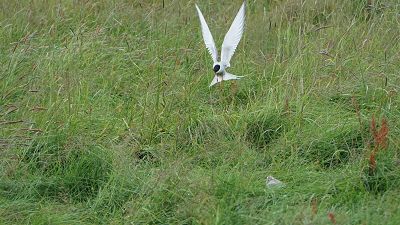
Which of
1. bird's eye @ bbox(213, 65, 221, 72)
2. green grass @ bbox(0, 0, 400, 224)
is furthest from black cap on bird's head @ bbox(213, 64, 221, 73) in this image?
green grass @ bbox(0, 0, 400, 224)

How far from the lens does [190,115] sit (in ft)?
14.0

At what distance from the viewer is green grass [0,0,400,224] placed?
350cm

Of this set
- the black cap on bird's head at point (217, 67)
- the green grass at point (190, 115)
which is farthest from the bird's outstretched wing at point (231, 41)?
the green grass at point (190, 115)

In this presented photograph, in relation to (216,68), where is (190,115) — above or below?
below

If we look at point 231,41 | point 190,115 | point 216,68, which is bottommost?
point 190,115

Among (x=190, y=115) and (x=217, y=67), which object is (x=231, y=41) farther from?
(x=190, y=115)

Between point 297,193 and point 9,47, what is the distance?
253 centimetres

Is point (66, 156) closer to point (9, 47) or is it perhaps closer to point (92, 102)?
point (92, 102)

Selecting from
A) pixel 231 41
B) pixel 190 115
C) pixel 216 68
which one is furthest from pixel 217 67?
pixel 190 115

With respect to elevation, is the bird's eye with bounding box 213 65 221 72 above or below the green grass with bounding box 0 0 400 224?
above

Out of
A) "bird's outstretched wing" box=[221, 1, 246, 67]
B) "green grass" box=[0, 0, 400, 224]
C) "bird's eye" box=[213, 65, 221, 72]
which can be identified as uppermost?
"bird's outstretched wing" box=[221, 1, 246, 67]

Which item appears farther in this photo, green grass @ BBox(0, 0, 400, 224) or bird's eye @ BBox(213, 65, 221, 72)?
bird's eye @ BBox(213, 65, 221, 72)

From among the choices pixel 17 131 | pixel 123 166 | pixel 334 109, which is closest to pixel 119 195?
pixel 123 166

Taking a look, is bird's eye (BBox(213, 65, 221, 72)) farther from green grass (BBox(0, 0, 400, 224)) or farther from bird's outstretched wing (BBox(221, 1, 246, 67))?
green grass (BBox(0, 0, 400, 224))
